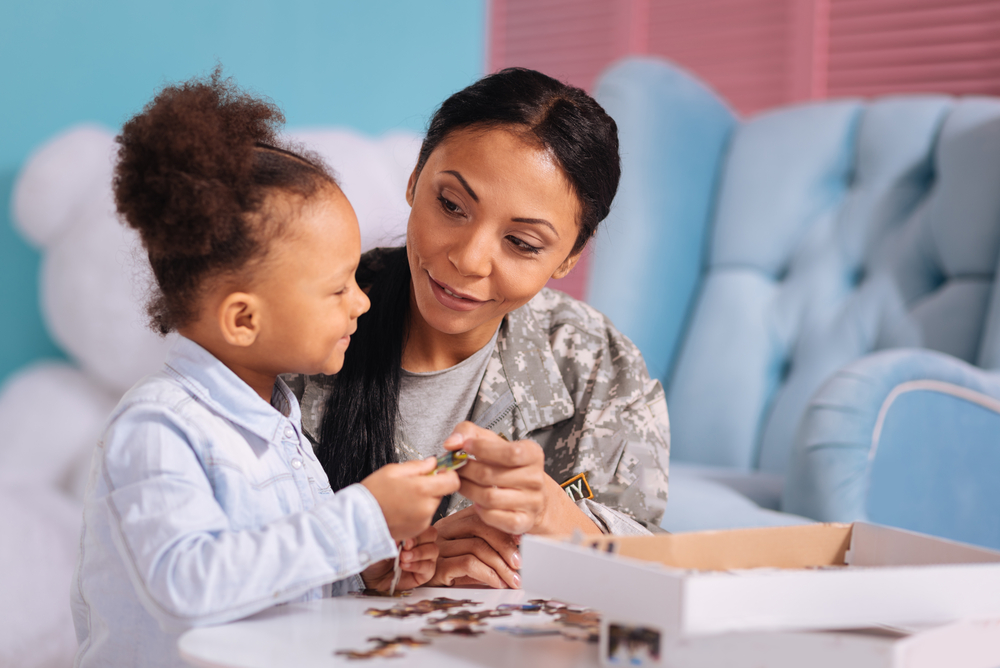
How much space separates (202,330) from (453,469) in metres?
0.25

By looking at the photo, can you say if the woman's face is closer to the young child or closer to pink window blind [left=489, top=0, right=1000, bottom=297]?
the young child

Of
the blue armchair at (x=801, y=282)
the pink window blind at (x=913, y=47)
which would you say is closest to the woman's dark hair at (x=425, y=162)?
the blue armchair at (x=801, y=282)

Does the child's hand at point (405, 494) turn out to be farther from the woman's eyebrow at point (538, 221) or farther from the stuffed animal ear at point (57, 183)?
the stuffed animal ear at point (57, 183)

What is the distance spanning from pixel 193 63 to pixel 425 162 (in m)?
1.10

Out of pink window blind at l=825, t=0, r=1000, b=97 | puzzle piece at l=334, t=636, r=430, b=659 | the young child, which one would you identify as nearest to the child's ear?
the young child

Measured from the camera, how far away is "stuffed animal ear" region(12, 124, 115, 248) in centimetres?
168

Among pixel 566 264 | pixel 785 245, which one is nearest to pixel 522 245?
pixel 566 264

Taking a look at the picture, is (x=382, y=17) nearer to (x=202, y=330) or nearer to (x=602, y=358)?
(x=602, y=358)

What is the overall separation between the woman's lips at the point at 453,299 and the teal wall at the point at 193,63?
2.72 feet

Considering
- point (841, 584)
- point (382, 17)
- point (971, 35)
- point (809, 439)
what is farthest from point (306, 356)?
point (971, 35)

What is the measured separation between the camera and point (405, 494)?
0.71 metres

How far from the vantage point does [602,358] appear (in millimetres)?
1298

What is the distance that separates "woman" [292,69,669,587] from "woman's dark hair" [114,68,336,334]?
309 mm

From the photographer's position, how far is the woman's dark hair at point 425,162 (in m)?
1.09
